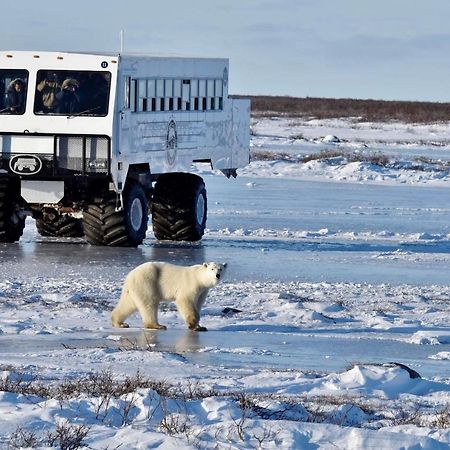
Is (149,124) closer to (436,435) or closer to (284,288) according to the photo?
(284,288)

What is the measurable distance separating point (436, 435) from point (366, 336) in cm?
523

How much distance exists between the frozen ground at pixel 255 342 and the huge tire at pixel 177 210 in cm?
43

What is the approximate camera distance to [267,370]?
10.0 metres

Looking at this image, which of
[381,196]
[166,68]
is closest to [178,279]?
[166,68]

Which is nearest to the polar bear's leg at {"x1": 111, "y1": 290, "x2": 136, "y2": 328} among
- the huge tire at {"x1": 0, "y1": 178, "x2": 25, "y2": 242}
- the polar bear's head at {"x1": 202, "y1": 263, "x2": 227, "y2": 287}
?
the polar bear's head at {"x1": 202, "y1": 263, "x2": 227, "y2": 287}

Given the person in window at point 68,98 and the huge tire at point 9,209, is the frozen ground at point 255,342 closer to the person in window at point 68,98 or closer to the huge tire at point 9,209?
the huge tire at point 9,209

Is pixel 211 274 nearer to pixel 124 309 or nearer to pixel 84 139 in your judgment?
pixel 124 309

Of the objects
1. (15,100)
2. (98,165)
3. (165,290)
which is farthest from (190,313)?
(15,100)

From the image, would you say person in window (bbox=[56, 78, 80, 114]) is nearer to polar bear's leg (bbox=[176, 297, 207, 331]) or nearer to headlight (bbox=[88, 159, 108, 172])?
headlight (bbox=[88, 159, 108, 172])

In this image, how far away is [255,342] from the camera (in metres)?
11.8

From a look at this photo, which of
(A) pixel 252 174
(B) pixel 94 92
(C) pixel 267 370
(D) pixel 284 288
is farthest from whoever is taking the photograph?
(A) pixel 252 174

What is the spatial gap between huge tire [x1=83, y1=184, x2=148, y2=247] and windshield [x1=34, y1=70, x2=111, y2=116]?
1.23 metres

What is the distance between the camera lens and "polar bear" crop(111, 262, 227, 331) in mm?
12352

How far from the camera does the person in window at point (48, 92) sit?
765 inches
